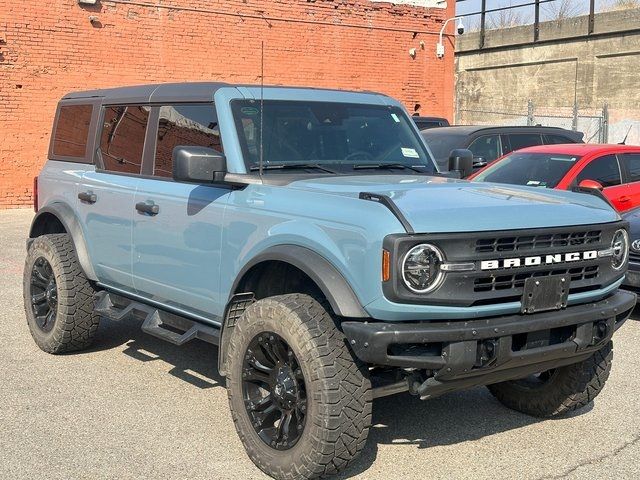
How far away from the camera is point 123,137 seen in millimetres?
5930

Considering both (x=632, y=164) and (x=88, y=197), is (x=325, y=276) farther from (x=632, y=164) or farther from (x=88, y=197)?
(x=632, y=164)

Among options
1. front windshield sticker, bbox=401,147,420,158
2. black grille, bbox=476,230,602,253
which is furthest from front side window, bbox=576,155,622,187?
black grille, bbox=476,230,602,253

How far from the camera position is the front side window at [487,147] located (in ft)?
39.5

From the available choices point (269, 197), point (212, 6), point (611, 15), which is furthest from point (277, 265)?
point (611, 15)

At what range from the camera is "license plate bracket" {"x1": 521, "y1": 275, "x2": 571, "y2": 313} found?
3898mm

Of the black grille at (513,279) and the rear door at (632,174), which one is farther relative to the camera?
the rear door at (632,174)

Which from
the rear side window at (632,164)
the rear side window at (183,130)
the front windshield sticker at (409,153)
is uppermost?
the rear side window at (183,130)

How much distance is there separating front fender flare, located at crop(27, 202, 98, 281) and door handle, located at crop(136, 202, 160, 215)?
0.95 metres

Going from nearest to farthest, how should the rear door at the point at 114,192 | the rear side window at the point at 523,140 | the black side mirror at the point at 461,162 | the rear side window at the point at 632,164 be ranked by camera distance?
the rear door at the point at 114,192
the black side mirror at the point at 461,162
the rear side window at the point at 632,164
the rear side window at the point at 523,140

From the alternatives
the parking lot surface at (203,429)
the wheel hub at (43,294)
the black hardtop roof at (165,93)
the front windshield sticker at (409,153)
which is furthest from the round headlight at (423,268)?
the wheel hub at (43,294)

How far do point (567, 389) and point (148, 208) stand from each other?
2808 mm

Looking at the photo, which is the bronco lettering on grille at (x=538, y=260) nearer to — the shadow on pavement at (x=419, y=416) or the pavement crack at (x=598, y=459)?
the pavement crack at (x=598, y=459)

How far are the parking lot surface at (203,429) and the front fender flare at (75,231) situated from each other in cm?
72

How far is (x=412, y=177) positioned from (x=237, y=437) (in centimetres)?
187
